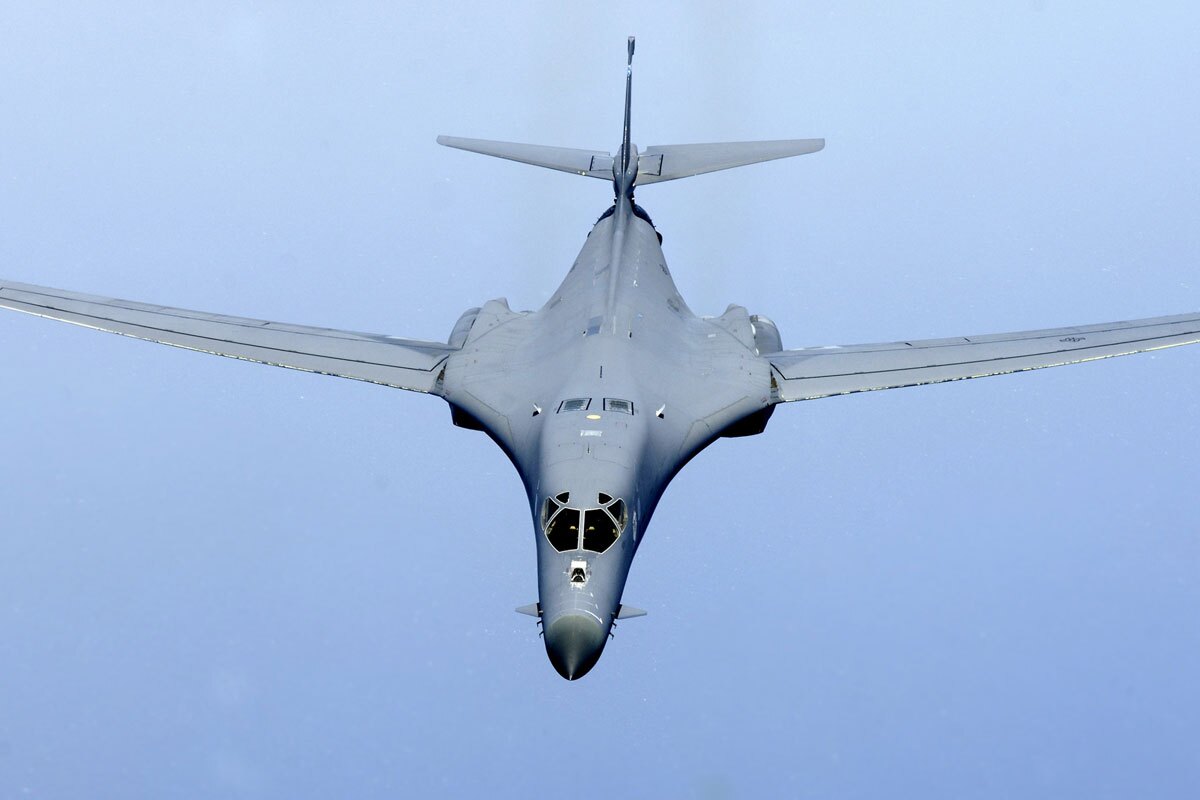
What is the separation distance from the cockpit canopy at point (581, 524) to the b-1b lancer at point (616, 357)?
516mm

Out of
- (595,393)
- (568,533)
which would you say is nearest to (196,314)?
(595,393)

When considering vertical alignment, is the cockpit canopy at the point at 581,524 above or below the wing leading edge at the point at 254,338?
below

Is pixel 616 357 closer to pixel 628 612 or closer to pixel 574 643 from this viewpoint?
pixel 628 612

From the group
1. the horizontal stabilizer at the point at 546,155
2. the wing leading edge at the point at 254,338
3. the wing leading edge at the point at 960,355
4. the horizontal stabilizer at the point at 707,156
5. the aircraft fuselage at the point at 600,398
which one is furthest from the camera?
the horizontal stabilizer at the point at 546,155

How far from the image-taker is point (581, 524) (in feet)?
62.7

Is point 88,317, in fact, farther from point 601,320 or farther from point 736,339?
point 736,339

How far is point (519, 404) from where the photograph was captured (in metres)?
23.1

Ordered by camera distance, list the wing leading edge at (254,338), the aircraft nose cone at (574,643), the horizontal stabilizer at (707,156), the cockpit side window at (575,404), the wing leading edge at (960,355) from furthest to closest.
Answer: the horizontal stabilizer at (707,156) < the wing leading edge at (254,338) < the wing leading edge at (960,355) < the cockpit side window at (575,404) < the aircraft nose cone at (574,643)

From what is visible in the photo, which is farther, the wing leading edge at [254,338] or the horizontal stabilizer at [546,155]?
the horizontal stabilizer at [546,155]

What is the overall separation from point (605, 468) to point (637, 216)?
9.86 metres

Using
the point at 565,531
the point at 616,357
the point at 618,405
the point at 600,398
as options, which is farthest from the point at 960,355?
the point at 565,531

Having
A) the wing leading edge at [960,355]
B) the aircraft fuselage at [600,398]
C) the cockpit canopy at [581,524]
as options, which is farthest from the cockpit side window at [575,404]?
the wing leading edge at [960,355]

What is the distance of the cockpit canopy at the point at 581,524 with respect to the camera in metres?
19.1

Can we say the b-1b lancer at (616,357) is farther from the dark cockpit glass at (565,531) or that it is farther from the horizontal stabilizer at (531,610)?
the horizontal stabilizer at (531,610)
